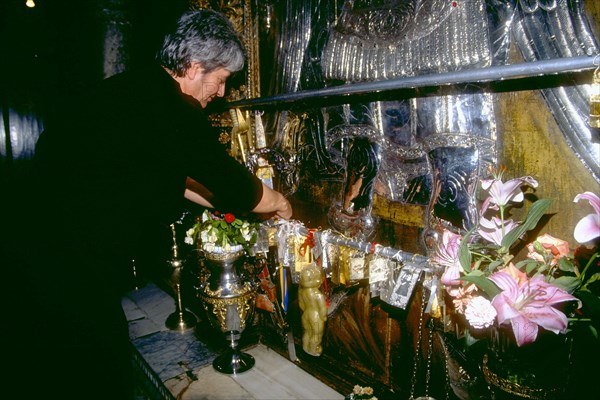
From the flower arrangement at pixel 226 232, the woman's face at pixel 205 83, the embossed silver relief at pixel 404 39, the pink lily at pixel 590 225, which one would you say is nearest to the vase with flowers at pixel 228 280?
the flower arrangement at pixel 226 232

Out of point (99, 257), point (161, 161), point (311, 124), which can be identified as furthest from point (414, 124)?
point (99, 257)

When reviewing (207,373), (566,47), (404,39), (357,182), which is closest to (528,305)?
(566,47)

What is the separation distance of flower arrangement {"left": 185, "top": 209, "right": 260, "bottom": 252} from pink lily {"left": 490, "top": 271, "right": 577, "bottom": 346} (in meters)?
2.07

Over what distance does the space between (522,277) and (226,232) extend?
220 centimetres

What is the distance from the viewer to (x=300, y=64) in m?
2.83

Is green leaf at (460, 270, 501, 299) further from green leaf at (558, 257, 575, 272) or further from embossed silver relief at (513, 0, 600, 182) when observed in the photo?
embossed silver relief at (513, 0, 600, 182)

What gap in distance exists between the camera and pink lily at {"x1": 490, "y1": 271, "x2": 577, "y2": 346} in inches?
49.6

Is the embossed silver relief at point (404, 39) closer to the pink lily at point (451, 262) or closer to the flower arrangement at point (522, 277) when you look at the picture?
the flower arrangement at point (522, 277)

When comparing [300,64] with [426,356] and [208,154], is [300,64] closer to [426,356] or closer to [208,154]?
[208,154]

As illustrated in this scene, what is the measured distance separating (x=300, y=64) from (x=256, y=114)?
673mm

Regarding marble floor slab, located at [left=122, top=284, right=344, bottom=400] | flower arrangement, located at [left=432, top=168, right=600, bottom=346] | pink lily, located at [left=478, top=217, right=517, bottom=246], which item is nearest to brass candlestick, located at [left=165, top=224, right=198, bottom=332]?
marble floor slab, located at [left=122, top=284, right=344, bottom=400]

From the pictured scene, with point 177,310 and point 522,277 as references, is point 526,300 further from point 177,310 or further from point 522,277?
point 177,310

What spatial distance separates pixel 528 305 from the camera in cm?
130

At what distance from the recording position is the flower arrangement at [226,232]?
307 centimetres
